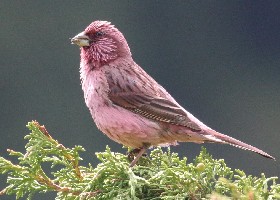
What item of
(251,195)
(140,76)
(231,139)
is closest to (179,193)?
(251,195)

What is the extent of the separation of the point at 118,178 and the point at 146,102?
3.04 feet

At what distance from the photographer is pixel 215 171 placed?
108 inches

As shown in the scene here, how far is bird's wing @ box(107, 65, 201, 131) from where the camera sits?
3.47m

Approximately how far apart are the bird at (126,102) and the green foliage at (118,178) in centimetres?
32

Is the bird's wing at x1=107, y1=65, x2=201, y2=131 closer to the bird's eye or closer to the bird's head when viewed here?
the bird's head

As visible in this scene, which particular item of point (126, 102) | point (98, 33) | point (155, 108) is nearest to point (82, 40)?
point (98, 33)

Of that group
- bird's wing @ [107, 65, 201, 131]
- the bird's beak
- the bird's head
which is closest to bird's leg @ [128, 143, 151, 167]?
bird's wing @ [107, 65, 201, 131]

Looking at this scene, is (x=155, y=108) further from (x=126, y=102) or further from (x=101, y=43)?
(x=101, y=43)

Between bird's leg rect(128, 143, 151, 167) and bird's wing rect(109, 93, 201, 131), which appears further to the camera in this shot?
bird's wing rect(109, 93, 201, 131)

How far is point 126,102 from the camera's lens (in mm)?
3539

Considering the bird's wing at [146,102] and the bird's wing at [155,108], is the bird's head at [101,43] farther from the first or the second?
the bird's wing at [155,108]

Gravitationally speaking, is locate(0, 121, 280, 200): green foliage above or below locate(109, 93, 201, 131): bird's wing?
below

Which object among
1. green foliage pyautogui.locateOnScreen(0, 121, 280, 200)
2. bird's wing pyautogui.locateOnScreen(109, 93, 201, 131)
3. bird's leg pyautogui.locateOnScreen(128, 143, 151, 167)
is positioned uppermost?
bird's wing pyautogui.locateOnScreen(109, 93, 201, 131)

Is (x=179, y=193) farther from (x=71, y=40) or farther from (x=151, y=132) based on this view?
(x=71, y=40)
